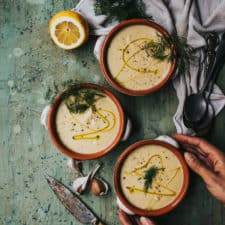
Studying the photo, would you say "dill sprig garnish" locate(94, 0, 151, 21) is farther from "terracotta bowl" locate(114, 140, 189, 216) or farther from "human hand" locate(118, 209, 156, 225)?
"human hand" locate(118, 209, 156, 225)

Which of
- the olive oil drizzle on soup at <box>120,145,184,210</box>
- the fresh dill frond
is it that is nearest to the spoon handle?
the fresh dill frond

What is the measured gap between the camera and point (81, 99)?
7.06ft

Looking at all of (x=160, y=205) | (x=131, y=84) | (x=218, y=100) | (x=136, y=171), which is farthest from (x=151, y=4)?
(x=160, y=205)

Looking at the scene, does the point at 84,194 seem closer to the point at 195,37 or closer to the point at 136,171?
the point at 136,171

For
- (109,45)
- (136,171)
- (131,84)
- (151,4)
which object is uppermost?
(151,4)

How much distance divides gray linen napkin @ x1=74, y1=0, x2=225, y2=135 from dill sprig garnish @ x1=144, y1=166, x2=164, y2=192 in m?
0.21

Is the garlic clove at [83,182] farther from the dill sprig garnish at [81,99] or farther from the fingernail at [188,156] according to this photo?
the fingernail at [188,156]

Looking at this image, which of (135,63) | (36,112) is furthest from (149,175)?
(36,112)

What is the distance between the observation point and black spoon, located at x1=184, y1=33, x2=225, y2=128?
7.14 feet

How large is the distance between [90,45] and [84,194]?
66 cm

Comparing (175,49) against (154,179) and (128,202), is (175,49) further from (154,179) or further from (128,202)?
(128,202)

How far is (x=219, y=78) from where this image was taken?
2.26m

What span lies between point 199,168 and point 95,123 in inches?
18.4

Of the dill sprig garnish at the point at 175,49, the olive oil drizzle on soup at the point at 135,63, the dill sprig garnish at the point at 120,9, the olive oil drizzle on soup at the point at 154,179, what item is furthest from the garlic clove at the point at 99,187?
the dill sprig garnish at the point at 120,9
